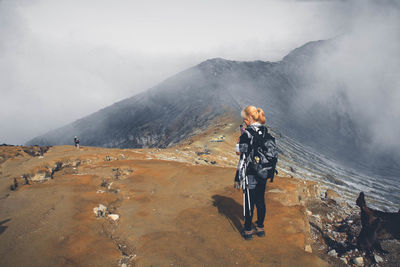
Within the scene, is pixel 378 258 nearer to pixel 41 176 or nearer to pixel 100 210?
pixel 100 210

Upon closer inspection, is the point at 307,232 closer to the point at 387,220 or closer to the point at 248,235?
the point at 248,235

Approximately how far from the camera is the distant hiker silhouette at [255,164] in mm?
4891

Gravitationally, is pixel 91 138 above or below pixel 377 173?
above

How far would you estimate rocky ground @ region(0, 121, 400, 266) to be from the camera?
4297mm

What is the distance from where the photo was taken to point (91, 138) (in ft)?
374

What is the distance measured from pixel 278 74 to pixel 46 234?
133745mm

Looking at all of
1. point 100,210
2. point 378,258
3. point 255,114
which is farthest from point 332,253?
point 100,210

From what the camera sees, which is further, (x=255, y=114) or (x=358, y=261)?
(x=255, y=114)

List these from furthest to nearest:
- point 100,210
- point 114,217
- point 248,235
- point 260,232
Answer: point 100,210
point 114,217
point 260,232
point 248,235

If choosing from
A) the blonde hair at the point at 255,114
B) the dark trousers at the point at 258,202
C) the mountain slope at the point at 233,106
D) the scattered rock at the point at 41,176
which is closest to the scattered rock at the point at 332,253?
the dark trousers at the point at 258,202

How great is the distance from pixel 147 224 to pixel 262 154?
3.36 meters

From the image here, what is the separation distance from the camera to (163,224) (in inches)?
221

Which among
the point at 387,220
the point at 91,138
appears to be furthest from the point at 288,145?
the point at 91,138

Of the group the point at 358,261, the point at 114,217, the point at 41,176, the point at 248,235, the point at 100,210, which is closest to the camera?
the point at 358,261
